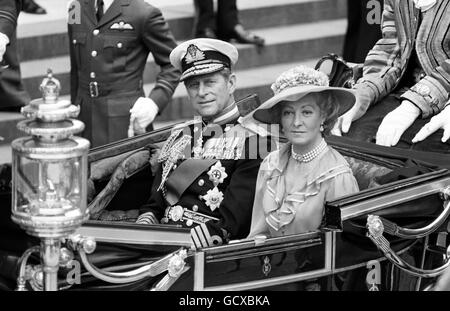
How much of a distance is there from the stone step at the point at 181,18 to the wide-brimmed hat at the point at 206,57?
3604 mm

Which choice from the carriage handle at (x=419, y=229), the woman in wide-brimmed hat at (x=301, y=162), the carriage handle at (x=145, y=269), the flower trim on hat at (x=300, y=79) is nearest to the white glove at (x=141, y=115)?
the woman in wide-brimmed hat at (x=301, y=162)

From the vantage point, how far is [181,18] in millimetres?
10648

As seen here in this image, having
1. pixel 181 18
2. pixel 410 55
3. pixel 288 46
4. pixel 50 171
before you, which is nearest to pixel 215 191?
pixel 410 55

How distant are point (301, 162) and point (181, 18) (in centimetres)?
458

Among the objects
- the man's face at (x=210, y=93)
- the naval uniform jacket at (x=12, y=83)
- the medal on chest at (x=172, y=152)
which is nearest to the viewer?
the man's face at (x=210, y=93)

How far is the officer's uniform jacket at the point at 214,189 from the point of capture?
20.9ft

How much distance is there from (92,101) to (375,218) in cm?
243

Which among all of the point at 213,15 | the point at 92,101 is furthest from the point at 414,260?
the point at 213,15

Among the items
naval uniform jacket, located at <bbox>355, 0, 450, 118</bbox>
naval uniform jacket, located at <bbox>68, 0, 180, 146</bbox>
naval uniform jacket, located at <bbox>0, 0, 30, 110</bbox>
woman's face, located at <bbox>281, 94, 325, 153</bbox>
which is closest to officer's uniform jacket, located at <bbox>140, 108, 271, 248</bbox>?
woman's face, located at <bbox>281, 94, 325, 153</bbox>

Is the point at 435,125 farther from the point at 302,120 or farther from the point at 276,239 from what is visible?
the point at 276,239

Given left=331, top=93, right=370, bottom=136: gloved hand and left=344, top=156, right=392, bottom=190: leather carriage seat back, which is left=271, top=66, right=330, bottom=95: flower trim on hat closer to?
left=344, top=156, right=392, bottom=190: leather carriage seat back

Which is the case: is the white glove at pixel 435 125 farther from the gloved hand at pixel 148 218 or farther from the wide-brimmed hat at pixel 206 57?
the gloved hand at pixel 148 218

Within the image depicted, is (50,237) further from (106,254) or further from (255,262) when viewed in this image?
(255,262)

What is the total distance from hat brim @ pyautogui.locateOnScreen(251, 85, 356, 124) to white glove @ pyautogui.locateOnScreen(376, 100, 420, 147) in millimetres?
588
